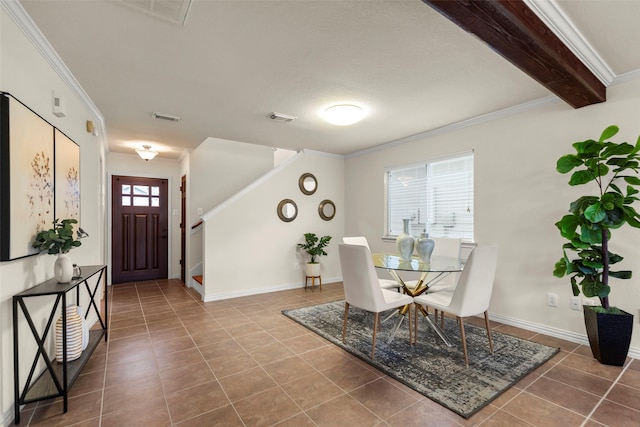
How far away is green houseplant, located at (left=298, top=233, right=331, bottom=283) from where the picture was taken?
16.8 feet

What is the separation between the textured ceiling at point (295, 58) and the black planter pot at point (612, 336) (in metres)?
2.03

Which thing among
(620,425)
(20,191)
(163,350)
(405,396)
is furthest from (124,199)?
(620,425)

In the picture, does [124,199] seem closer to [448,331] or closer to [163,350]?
[163,350]

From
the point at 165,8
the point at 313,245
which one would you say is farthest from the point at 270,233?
the point at 165,8

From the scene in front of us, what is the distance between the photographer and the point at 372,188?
530cm

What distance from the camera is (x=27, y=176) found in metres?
1.83

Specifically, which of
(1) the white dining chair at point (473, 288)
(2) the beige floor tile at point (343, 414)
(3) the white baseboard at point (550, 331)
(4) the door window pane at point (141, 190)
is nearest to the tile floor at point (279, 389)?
(2) the beige floor tile at point (343, 414)

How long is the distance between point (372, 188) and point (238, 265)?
103 inches

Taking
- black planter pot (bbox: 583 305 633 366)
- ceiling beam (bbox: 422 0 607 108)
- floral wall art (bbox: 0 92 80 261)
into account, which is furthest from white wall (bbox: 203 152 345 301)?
black planter pot (bbox: 583 305 633 366)

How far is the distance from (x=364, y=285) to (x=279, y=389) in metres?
1.04

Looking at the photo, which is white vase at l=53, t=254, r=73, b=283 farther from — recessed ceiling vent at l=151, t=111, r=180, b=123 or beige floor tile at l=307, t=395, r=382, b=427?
recessed ceiling vent at l=151, t=111, r=180, b=123

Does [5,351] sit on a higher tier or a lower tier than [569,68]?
lower

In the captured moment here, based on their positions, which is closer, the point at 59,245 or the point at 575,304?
the point at 59,245

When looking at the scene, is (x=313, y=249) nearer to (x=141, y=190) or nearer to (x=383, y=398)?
(x=383, y=398)
